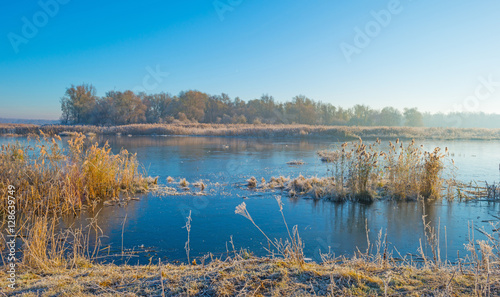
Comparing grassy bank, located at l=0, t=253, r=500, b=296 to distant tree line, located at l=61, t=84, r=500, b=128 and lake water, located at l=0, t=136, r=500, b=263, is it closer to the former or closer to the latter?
lake water, located at l=0, t=136, r=500, b=263

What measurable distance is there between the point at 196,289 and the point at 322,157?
620 inches

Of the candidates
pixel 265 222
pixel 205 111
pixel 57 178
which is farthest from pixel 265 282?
pixel 205 111

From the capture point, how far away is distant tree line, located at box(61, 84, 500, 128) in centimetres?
5959

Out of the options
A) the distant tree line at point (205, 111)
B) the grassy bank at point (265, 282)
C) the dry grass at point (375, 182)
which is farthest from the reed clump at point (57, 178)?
the distant tree line at point (205, 111)

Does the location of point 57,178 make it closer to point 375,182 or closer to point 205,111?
point 375,182

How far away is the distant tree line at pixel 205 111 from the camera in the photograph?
59594mm

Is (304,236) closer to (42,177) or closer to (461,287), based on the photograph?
(461,287)

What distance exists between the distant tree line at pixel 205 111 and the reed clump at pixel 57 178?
5167 centimetres

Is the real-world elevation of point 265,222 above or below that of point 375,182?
below

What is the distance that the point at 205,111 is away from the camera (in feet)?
242

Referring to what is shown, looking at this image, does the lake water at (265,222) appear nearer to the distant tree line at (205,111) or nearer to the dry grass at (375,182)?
the dry grass at (375,182)

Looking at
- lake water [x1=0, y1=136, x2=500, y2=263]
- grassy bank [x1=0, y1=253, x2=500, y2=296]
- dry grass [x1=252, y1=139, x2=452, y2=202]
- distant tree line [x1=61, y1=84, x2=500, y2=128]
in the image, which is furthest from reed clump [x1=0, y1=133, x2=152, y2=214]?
distant tree line [x1=61, y1=84, x2=500, y2=128]

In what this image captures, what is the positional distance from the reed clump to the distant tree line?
5167 centimetres

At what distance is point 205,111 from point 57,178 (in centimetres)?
6731
